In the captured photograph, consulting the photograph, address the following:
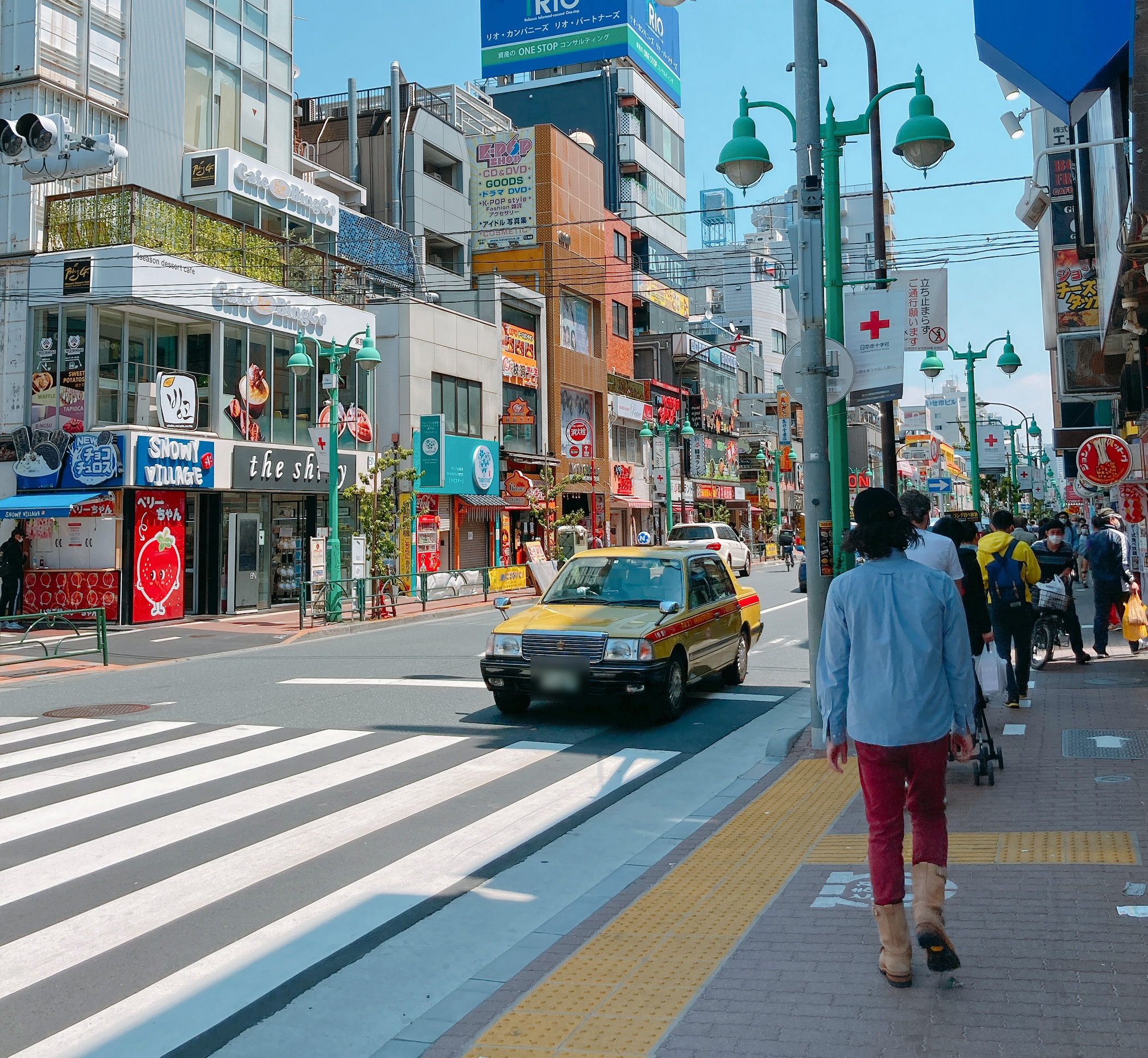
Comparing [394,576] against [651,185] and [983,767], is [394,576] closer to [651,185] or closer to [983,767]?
[983,767]

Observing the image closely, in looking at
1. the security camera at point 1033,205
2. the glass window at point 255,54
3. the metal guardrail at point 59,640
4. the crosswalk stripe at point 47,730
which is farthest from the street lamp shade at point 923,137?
the glass window at point 255,54

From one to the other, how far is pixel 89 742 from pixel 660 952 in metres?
7.32

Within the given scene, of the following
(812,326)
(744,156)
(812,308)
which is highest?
(744,156)

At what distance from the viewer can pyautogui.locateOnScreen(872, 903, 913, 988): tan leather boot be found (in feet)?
13.0

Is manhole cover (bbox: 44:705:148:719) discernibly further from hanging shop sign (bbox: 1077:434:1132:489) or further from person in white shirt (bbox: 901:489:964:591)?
hanging shop sign (bbox: 1077:434:1132:489)

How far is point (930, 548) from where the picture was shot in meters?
6.99

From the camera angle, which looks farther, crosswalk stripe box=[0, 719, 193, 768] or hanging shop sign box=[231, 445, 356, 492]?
hanging shop sign box=[231, 445, 356, 492]

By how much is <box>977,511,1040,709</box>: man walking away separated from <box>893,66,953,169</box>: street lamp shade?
137 inches

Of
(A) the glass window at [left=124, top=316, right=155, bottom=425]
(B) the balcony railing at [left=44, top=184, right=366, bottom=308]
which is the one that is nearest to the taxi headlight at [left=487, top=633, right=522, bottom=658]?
(A) the glass window at [left=124, top=316, right=155, bottom=425]

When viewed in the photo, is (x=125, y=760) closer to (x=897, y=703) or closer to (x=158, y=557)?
(x=897, y=703)

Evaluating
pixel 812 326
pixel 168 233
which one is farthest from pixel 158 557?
pixel 812 326

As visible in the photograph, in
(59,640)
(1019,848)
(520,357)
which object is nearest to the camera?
(1019,848)

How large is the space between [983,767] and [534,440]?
3589cm

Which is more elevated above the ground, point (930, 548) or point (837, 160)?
point (837, 160)
